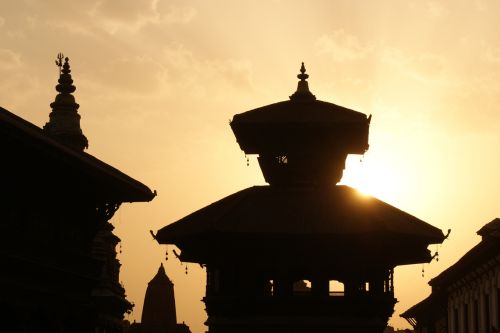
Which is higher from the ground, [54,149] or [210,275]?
[54,149]

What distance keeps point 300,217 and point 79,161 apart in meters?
7.97

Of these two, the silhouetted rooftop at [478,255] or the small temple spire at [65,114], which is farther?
the small temple spire at [65,114]

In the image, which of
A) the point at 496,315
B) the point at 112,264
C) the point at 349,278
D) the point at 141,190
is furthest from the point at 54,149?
the point at 112,264

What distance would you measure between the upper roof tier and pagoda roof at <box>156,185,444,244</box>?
1107 millimetres

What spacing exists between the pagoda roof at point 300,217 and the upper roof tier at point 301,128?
1.11m

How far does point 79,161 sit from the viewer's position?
30875mm

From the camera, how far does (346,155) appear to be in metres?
27.5

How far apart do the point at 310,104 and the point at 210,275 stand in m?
4.82

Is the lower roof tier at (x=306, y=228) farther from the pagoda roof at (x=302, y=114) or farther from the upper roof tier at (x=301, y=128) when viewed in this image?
the pagoda roof at (x=302, y=114)

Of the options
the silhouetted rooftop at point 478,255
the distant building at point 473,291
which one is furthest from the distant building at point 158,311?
the silhouetted rooftop at point 478,255

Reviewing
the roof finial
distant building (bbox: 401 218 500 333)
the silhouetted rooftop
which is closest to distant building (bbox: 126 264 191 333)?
distant building (bbox: 401 218 500 333)

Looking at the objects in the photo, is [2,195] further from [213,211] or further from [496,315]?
[496,315]

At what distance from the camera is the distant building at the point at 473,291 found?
43.5 meters

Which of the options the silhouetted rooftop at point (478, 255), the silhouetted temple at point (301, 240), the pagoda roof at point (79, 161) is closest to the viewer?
the silhouetted temple at point (301, 240)
